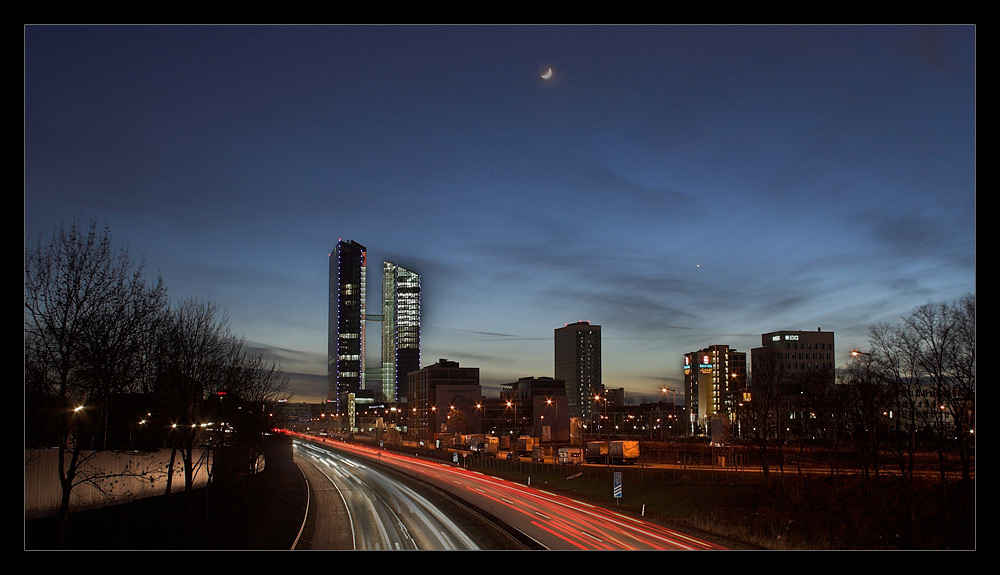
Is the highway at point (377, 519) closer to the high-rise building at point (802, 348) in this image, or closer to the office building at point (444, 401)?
the office building at point (444, 401)

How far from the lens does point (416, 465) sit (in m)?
84.8

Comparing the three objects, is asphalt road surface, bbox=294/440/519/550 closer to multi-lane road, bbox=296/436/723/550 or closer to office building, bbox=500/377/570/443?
multi-lane road, bbox=296/436/723/550

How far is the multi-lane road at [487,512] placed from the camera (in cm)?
2911

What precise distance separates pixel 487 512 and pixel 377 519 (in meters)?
6.38

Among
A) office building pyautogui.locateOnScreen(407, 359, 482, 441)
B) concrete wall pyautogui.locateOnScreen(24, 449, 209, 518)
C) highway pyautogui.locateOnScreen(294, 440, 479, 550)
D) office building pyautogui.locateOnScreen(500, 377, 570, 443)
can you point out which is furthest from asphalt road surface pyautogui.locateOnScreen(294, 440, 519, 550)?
office building pyautogui.locateOnScreen(500, 377, 570, 443)

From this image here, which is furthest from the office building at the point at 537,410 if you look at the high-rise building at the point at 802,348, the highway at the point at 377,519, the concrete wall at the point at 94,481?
the concrete wall at the point at 94,481

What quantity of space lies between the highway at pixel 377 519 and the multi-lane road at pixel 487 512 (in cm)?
4

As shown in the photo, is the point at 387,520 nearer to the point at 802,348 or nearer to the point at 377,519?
the point at 377,519

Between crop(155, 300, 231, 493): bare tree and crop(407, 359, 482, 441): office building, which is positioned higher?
crop(155, 300, 231, 493): bare tree

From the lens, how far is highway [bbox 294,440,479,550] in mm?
30375

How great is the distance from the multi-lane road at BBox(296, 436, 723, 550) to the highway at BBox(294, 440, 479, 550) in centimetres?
4
